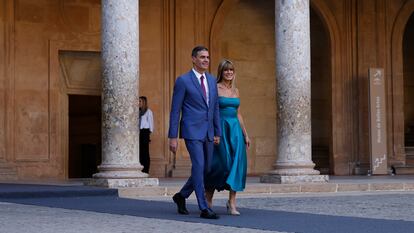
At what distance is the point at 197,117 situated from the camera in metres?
10.3

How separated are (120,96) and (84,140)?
35.8 ft

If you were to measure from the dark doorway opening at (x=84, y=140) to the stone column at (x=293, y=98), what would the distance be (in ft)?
29.1

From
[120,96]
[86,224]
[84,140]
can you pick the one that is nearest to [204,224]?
[86,224]

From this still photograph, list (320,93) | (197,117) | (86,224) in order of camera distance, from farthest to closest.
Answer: (320,93)
(197,117)
(86,224)

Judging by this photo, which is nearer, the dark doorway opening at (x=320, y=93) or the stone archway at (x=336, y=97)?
the stone archway at (x=336, y=97)

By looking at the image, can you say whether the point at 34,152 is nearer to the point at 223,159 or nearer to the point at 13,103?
the point at 13,103

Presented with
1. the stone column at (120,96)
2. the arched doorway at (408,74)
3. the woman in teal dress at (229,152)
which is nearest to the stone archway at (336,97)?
the arched doorway at (408,74)

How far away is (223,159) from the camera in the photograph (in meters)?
10.5

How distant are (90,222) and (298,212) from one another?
274 centimetres

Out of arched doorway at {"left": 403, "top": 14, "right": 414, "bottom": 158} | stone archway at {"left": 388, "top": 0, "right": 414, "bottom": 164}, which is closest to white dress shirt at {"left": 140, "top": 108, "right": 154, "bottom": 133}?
stone archway at {"left": 388, "top": 0, "right": 414, "bottom": 164}

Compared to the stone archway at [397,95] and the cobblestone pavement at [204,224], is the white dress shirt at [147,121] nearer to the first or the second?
the cobblestone pavement at [204,224]

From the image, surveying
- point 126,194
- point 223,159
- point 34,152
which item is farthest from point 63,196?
point 34,152

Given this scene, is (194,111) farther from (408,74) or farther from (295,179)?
(408,74)

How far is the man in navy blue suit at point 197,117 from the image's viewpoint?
1020 cm
